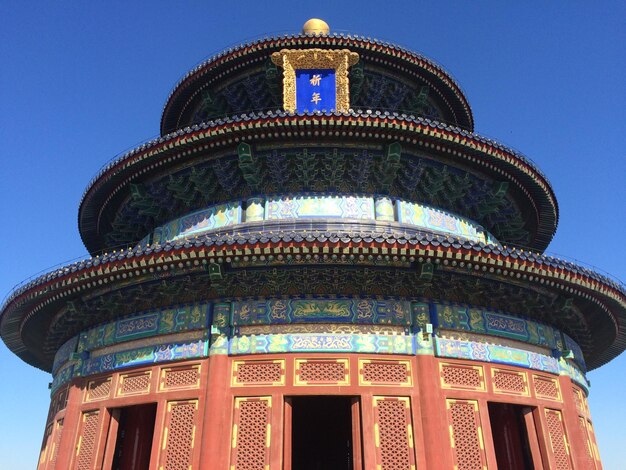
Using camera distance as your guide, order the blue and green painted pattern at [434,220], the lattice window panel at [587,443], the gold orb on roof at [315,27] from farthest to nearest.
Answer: the gold orb on roof at [315,27] → the blue and green painted pattern at [434,220] → the lattice window panel at [587,443]

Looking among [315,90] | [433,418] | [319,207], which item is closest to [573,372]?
[433,418]

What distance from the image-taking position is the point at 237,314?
1214 centimetres

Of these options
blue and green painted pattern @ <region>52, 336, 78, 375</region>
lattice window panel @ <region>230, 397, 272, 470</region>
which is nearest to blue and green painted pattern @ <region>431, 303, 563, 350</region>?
lattice window panel @ <region>230, 397, 272, 470</region>

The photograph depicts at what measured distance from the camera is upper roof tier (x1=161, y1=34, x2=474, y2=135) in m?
18.4

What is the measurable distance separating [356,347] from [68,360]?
27.2ft

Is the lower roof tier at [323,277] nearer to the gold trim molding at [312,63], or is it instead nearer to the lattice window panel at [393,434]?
the lattice window panel at [393,434]

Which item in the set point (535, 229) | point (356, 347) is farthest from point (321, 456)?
point (535, 229)

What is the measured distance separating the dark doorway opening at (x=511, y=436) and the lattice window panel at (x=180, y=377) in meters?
7.55

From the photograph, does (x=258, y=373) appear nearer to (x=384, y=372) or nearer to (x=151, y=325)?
(x=384, y=372)

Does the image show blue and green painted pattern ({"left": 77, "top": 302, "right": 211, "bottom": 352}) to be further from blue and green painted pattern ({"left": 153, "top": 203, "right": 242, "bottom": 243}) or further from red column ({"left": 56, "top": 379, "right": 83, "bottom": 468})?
blue and green painted pattern ({"left": 153, "top": 203, "right": 242, "bottom": 243})

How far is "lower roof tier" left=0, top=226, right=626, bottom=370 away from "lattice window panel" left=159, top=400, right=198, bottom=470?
7.97 ft

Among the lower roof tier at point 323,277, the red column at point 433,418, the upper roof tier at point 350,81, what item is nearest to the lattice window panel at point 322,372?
the lower roof tier at point 323,277

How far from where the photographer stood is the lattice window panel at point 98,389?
1304cm

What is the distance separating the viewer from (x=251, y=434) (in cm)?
1106
